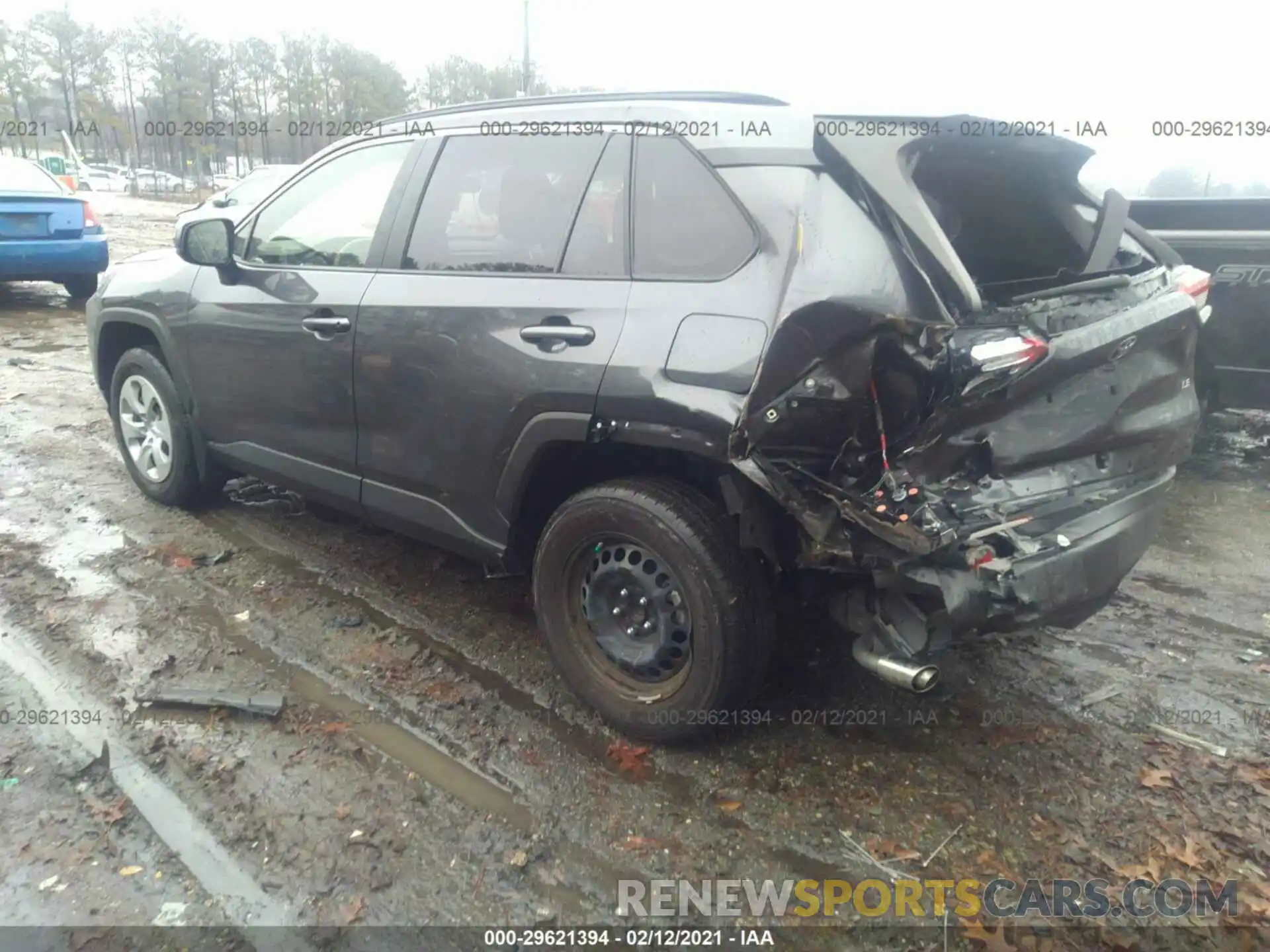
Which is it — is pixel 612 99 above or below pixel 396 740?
above

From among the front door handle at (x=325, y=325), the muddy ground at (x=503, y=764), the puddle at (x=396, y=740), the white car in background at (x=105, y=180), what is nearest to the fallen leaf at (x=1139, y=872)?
the muddy ground at (x=503, y=764)

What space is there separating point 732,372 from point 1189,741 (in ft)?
6.44

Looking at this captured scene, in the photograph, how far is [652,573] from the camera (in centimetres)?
281

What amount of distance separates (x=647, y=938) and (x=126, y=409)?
4.05 metres

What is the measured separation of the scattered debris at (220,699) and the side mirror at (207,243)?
189 centimetres

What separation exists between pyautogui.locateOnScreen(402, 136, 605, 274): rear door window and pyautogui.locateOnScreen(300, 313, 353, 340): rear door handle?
1.10ft

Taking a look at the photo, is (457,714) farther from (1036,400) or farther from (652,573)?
(1036,400)

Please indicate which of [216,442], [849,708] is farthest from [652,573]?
[216,442]

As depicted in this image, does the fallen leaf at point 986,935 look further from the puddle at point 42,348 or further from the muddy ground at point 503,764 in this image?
the puddle at point 42,348

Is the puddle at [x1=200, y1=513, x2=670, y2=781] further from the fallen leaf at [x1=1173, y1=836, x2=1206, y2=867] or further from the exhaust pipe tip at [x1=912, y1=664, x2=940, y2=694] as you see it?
the fallen leaf at [x1=1173, y1=836, x2=1206, y2=867]

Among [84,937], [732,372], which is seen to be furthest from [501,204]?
[84,937]

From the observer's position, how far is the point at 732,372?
8.19 feet

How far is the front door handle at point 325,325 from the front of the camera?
3.49m

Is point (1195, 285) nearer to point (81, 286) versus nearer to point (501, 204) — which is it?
point (501, 204)
